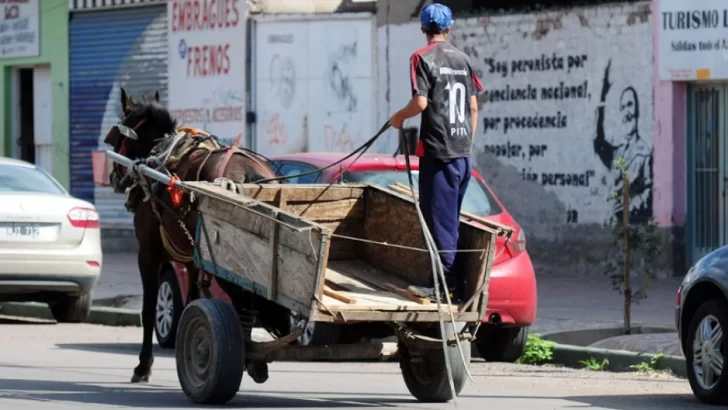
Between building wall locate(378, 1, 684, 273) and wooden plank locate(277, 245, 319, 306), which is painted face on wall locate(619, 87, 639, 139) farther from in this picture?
wooden plank locate(277, 245, 319, 306)

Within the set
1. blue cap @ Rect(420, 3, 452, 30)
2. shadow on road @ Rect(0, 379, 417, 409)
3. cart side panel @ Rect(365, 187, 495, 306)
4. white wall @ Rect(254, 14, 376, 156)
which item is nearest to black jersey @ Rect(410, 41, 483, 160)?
blue cap @ Rect(420, 3, 452, 30)

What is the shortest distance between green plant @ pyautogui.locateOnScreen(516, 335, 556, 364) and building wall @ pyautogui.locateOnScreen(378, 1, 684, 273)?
656 cm

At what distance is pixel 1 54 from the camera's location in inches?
1176

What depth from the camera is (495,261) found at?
39.1ft

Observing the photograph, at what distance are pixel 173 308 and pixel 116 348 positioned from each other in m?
0.75

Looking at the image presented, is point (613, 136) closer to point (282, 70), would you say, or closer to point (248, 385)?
point (282, 70)

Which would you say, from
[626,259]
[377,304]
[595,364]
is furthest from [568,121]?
[377,304]

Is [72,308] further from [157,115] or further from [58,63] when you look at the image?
[58,63]

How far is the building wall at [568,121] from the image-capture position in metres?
19.2

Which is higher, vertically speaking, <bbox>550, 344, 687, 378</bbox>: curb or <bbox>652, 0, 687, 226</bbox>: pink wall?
<bbox>652, 0, 687, 226</bbox>: pink wall

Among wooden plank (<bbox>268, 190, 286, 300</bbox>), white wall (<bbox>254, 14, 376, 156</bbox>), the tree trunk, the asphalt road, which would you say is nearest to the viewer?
wooden plank (<bbox>268, 190, 286, 300</bbox>)

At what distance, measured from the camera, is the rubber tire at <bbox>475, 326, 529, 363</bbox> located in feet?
40.6

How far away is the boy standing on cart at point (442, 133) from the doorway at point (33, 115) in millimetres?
20825

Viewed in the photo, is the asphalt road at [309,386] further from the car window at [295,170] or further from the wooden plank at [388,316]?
the car window at [295,170]
